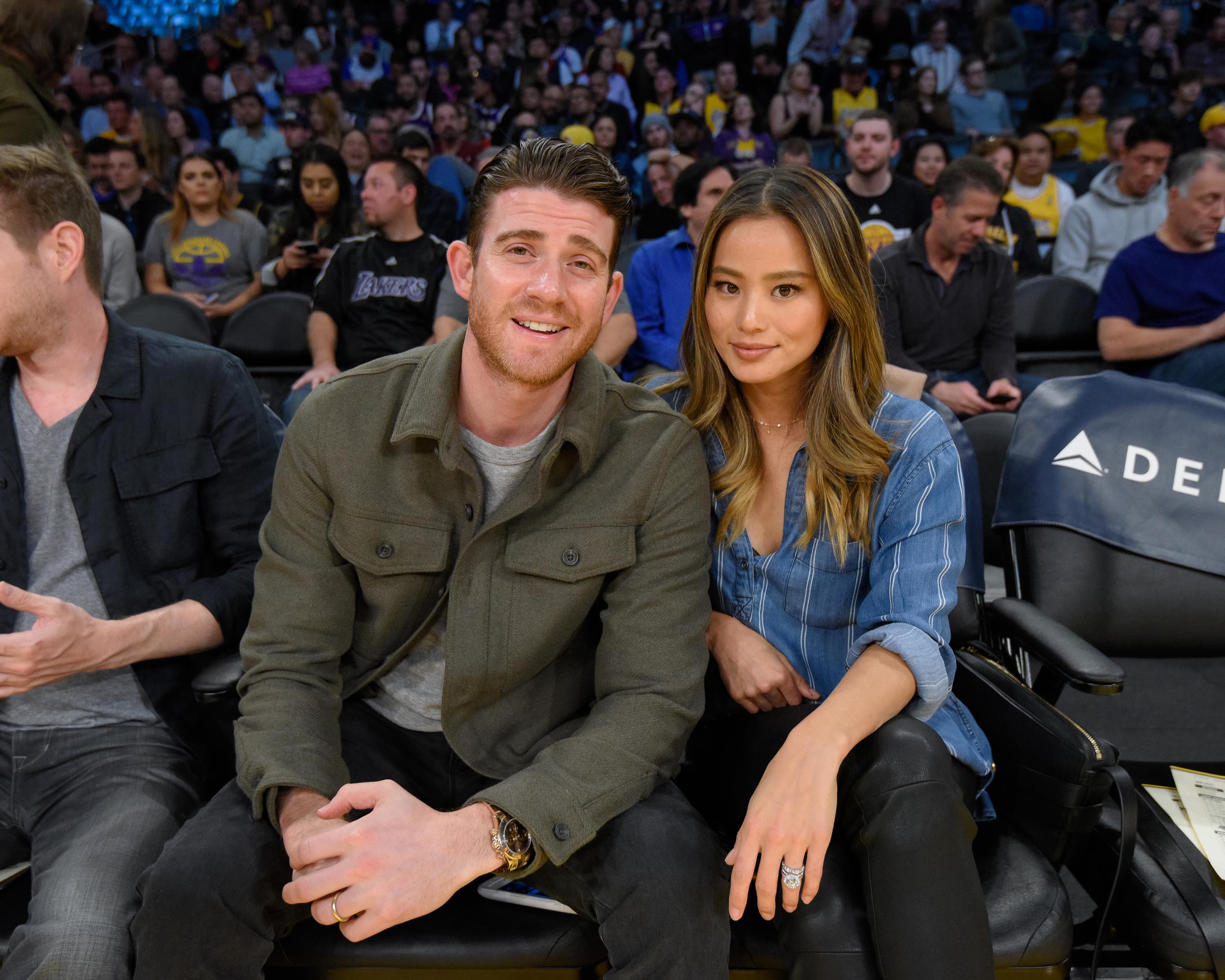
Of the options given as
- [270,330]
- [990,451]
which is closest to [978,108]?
[270,330]

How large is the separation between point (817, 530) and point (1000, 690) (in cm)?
39

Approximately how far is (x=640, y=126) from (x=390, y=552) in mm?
8480

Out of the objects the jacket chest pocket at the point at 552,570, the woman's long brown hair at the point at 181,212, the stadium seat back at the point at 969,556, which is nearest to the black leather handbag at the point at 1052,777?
the stadium seat back at the point at 969,556

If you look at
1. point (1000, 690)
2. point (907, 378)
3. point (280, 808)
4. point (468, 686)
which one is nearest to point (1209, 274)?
point (907, 378)

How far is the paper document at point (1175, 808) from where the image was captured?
5.02 ft

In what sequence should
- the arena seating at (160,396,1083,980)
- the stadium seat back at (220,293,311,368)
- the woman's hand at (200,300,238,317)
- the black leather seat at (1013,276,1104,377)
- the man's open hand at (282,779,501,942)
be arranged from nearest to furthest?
1. the man's open hand at (282,779,501,942)
2. the arena seating at (160,396,1083,980)
3. the black leather seat at (1013,276,1104,377)
4. the stadium seat back at (220,293,311,368)
5. the woman's hand at (200,300,238,317)

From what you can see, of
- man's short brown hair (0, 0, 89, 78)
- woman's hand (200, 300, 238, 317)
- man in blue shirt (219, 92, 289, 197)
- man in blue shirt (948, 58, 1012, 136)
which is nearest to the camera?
man's short brown hair (0, 0, 89, 78)

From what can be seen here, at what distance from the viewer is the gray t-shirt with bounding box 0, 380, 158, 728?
5.15 ft

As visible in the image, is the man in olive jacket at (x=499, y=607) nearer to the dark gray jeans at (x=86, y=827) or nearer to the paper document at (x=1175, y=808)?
the dark gray jeans at (x=86, y=827)

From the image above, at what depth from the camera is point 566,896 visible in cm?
131

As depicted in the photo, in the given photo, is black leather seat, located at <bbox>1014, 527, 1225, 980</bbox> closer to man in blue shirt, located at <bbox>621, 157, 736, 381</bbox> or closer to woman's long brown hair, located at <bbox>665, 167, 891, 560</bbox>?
woman's long brown hair, located at <bbox>665, 167, 891, 560</bbox>

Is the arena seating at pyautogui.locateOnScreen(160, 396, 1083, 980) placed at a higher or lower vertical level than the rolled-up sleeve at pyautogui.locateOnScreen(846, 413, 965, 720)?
lower

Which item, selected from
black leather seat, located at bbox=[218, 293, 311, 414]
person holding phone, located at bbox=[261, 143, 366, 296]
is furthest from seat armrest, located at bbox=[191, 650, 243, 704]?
person holding phone, located at bbox=[261, 143, 366, 296]

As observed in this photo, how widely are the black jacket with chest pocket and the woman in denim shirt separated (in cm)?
74
